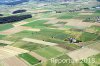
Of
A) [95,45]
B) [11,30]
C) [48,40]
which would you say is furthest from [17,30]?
[95,45]

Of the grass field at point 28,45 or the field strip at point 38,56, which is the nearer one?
the field strip at point 38,56

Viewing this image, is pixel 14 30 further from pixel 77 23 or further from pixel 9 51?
pixel 9 51

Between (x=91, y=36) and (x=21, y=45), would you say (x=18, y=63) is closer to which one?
(x=21, y=45)

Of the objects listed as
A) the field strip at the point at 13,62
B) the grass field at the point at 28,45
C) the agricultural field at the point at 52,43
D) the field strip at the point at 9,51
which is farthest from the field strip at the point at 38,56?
the field strip at the point at 13,62

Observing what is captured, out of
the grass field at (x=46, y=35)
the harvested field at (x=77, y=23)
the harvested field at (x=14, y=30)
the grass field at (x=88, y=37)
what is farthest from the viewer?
the harvested field at (x=77, y=23)

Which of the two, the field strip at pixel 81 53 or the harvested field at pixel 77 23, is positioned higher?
the field strip at pixel 81 53

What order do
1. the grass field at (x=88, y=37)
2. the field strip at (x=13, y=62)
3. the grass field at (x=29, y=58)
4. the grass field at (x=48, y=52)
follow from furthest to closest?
the grass field at (x=88, y=37), the grass field at (x=48, y=52), the grass field at (x=29, y=58), the field strip at (x=13, y=62)

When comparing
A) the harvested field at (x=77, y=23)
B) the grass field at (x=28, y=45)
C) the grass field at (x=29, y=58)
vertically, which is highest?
the grass field at (x=29, y=58)

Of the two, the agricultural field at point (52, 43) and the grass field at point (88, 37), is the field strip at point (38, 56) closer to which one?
the agricultural field at point (52, 43)

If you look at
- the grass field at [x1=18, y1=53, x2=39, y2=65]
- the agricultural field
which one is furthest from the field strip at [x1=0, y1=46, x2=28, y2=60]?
the grass field at [x1=18, y1=53, x2=39, y2=65]
